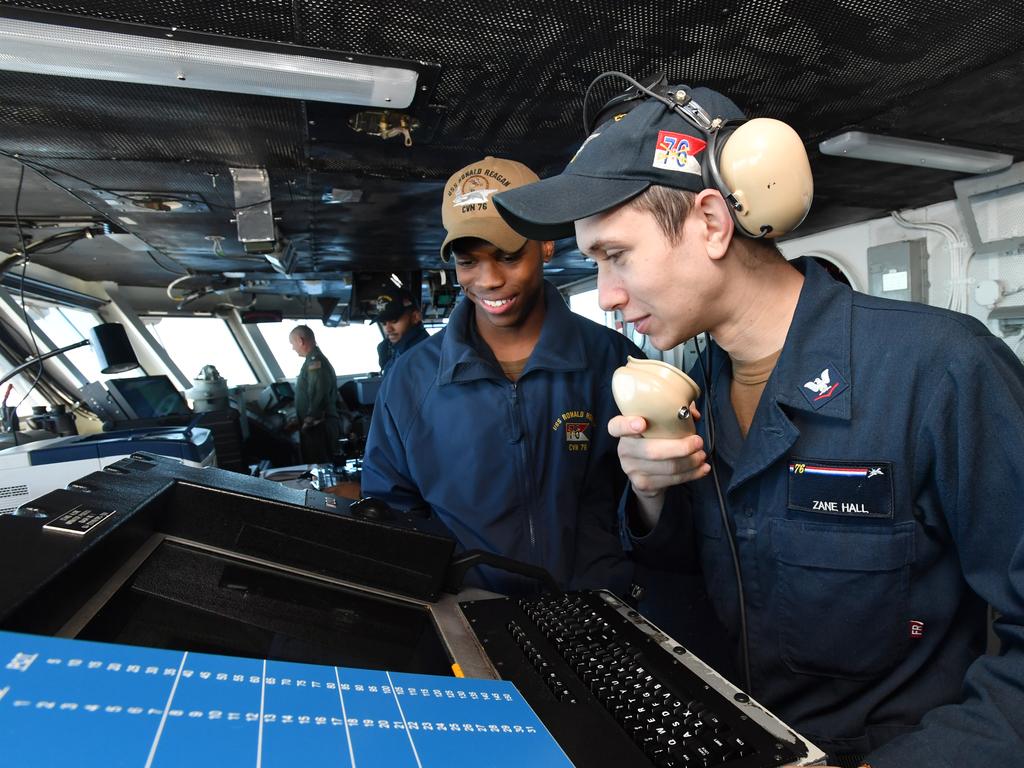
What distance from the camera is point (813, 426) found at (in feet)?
3.40

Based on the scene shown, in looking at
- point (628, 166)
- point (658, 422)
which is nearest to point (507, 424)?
point (658, 422)

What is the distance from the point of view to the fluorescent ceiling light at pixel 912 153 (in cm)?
205

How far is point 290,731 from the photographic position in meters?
0.48

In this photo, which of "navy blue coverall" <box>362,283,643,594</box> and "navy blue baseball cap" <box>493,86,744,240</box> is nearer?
"navy blue baseball cap" <box>493,86,744,240</box>

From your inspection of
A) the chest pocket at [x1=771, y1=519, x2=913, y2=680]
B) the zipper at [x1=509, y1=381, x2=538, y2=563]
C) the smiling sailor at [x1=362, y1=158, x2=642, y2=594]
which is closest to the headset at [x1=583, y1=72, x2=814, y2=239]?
the chest pocket at [x1=771, y1=519, x2=913, y2=680]

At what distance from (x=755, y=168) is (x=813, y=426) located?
0.44 metres

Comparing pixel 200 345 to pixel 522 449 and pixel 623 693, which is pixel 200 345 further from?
pixel 623 693

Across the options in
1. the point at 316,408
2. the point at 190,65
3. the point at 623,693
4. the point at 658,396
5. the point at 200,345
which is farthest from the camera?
the point at 200,345

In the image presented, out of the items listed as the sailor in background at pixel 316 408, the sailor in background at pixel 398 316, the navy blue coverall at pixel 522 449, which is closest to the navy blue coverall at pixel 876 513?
the navy blue coverall at pixel 522 449

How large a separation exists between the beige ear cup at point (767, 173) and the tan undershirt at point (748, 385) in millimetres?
276

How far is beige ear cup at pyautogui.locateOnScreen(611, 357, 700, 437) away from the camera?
914 mm

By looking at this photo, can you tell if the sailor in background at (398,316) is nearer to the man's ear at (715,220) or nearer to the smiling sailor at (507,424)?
the smiling sailor at (507,424)

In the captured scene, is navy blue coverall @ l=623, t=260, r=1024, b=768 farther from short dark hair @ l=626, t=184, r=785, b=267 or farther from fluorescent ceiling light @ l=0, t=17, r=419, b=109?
fluorescent ceiling light @ l=0, t=17, r=419, b=109

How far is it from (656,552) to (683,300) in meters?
0.56
